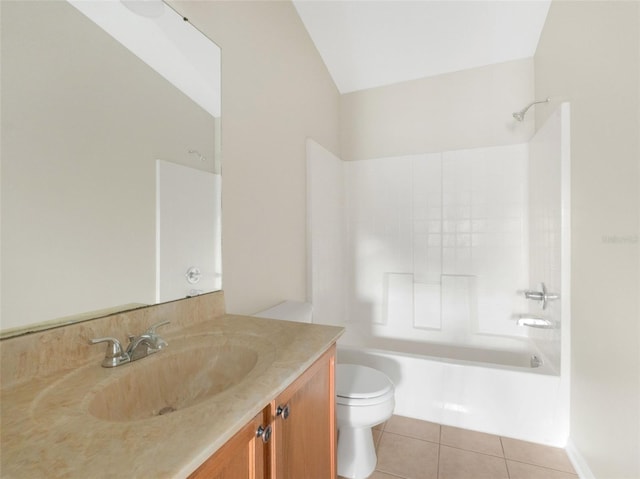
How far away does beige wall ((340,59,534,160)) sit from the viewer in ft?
7.67

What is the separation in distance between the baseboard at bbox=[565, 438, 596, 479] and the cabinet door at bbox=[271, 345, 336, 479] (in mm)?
1272

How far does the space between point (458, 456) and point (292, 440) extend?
4.33 feet

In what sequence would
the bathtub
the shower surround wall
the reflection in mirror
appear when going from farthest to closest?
the shower surround wall < the bathtub < the reflection in mirror

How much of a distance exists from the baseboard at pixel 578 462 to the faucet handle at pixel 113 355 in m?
2.02

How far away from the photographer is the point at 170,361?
0.87 m

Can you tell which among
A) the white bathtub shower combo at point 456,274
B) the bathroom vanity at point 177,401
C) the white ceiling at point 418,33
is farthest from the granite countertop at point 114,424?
the white ceiling at point 418,33

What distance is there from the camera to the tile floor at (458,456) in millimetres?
1464

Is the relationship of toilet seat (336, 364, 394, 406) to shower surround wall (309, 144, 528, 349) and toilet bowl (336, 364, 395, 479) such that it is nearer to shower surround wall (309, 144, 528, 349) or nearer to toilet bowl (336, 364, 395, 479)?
toilet bowl (336, 364, 395, 479)

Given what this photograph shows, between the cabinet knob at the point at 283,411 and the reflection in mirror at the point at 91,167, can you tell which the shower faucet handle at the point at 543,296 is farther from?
the reflection in mirror at the point at 91,167

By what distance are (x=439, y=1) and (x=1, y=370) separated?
107 inches

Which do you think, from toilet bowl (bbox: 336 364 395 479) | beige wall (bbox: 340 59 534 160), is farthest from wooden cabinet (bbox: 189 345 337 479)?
beige wall (bbox: 340 59 534 160)

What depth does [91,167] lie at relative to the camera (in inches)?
31.8

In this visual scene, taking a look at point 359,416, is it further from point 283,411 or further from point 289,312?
point 283,411

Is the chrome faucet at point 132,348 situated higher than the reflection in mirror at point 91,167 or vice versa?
the reflection in mirror at point 91,167
